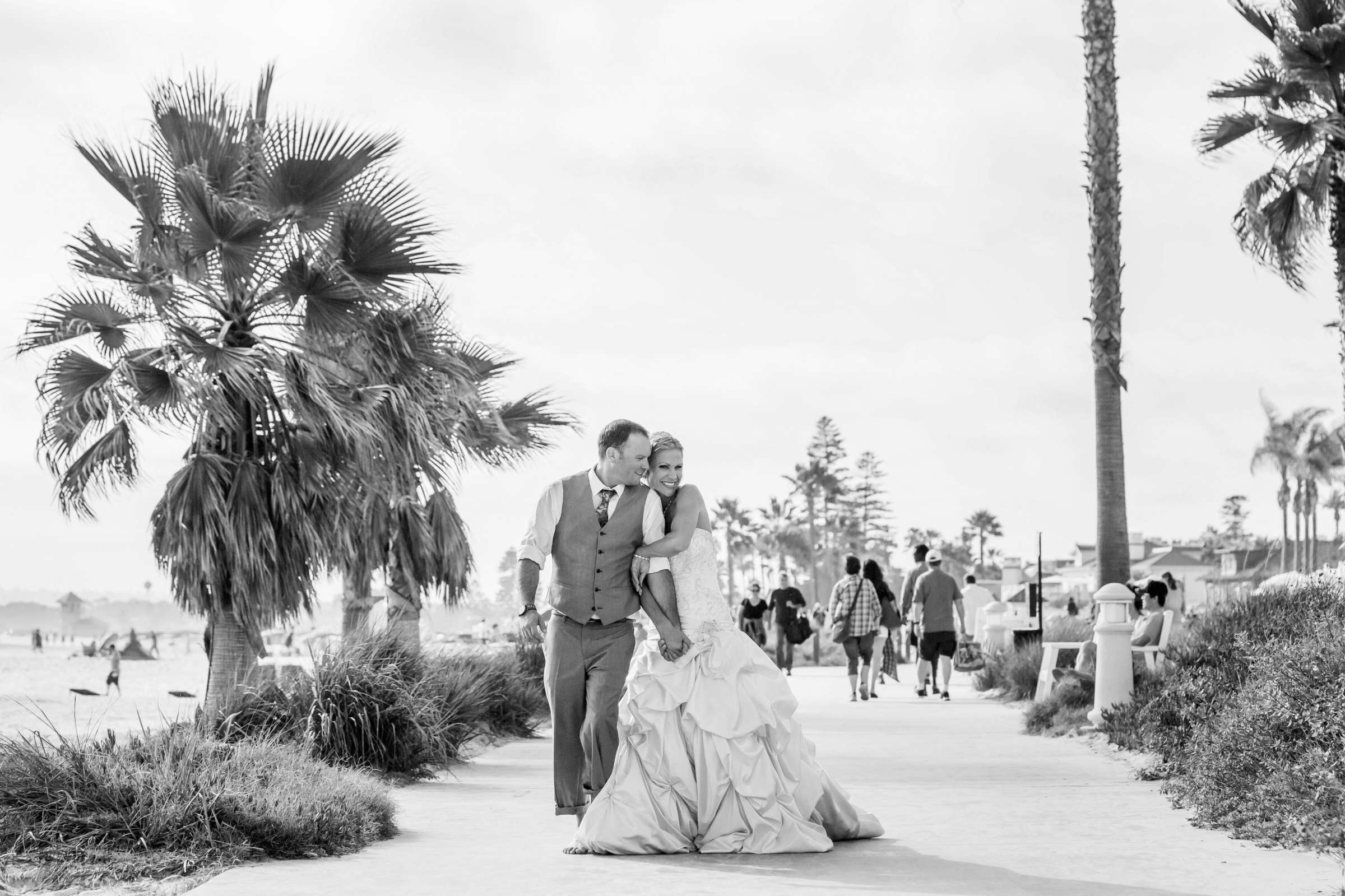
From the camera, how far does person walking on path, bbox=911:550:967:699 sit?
18.0 metres

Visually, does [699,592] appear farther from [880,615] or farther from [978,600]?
[978,600]

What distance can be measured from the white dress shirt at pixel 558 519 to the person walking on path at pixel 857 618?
10.9 meters

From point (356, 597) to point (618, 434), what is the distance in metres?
11.3

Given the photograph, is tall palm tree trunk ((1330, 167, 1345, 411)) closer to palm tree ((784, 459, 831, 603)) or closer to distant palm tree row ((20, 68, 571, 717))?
distant palm tree row ((20, 68, 571, 717))

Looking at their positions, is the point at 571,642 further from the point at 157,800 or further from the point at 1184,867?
the point at 1184,867

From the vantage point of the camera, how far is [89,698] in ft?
110

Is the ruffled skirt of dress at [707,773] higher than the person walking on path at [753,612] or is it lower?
lower

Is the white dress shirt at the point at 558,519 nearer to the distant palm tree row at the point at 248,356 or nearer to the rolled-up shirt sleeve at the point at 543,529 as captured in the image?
the rolled-up shirt sleeve at the point at 543,529

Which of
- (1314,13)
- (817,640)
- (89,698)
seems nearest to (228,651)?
(1314,13)

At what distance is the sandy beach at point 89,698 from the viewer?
17.2 meters

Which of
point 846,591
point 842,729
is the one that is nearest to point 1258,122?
point 846,591

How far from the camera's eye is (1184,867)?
607 centimetres

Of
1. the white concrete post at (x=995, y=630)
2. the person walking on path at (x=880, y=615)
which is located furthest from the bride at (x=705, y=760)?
the white concrete post at (x=995, y=630)

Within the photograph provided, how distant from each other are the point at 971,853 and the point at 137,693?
3751cm
